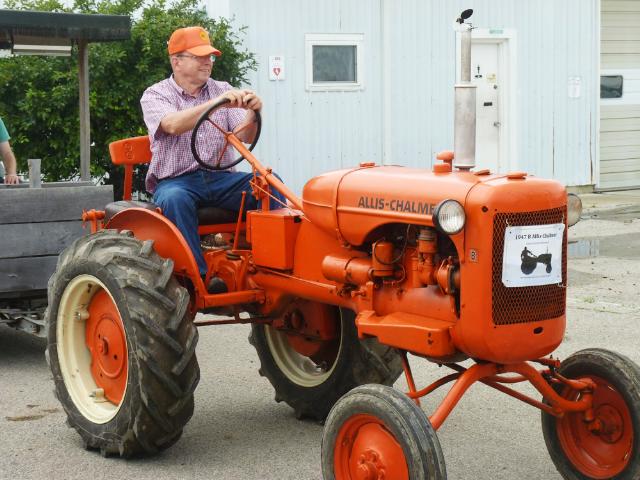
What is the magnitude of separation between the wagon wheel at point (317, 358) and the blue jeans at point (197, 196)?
22.8 inches

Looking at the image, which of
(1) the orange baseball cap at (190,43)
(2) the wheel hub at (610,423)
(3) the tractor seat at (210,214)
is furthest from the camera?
(1) the orange baseball cap at (190,43)

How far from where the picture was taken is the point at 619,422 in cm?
457

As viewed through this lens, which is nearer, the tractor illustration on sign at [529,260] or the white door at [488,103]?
the tractor illustration on sign at [529,260]

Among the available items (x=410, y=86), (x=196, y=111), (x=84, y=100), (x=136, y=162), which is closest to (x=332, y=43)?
(x=410, y=86)

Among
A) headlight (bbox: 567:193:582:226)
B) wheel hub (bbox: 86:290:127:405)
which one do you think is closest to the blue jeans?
wheel hub (bbox: 86:290:127:405)

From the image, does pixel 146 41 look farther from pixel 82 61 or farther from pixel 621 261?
pixel 621 261

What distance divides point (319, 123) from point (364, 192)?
1018 centimetres

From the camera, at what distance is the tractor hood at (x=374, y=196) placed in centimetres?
432

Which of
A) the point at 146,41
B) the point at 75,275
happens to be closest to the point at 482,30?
the point at 146,41

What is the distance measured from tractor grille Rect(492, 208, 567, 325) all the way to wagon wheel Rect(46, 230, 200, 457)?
4.98 ft

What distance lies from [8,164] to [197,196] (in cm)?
339

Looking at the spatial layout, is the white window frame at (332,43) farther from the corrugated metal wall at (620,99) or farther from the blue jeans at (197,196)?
the blue jeans at (197,196)

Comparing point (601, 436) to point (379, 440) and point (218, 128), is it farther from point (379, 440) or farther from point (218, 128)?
point (218, 128)

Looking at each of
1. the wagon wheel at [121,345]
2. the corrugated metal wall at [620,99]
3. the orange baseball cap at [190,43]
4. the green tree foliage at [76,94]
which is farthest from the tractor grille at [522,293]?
the corrugated metal wall at [620,99]
